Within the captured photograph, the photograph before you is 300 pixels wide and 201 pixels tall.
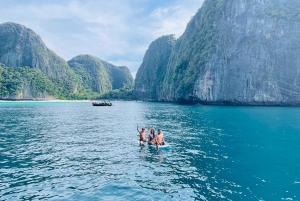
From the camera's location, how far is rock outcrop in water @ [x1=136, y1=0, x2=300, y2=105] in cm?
9069

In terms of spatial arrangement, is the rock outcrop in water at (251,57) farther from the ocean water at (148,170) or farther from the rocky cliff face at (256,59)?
the ocean water at (148,170)

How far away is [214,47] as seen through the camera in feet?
344

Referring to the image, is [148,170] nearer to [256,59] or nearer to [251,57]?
[251,57]

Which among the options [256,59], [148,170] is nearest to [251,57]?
[256,59]

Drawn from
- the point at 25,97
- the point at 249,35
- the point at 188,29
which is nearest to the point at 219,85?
the point at 249,35

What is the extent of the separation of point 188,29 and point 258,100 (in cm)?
8178

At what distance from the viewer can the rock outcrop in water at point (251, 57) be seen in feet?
298

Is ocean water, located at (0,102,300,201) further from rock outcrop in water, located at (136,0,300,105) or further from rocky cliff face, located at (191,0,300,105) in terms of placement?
rock outcrop in water, located at (136,0,300,105)

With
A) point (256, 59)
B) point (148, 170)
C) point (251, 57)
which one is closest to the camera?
point (148, 170)

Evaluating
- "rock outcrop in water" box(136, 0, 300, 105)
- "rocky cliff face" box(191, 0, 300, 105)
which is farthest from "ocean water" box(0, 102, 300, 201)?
"rock outcrop in water" box(136, 0, 300, 105)

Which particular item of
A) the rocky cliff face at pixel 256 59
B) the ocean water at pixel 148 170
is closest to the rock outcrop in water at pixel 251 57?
the rocky cliff face at pixel 256 59

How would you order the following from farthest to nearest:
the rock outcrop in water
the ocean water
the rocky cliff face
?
the rock outcrop in water < the rocky cliff face < the ocean water

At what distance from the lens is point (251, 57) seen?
314 ft

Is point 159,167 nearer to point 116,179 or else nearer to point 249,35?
point 116,179
